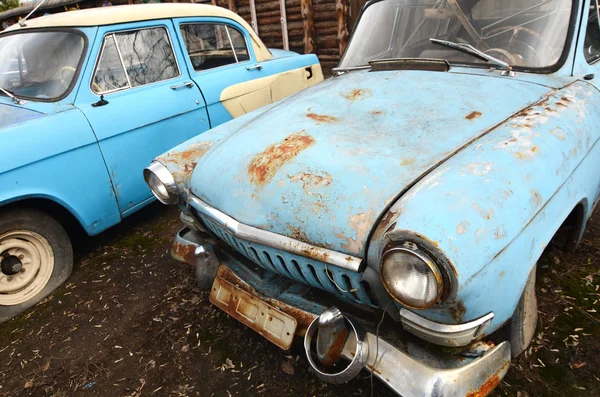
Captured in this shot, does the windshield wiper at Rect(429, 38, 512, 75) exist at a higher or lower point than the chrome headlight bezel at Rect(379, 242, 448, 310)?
higher

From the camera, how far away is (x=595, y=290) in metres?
2.39

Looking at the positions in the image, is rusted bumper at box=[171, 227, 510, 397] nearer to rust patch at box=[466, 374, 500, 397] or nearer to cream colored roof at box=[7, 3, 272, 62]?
rust patch at box=[466, 374, 500, 397]

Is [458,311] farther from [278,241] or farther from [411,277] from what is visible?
[278,241]

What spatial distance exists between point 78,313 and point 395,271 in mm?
2327

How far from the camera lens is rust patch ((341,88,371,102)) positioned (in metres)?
2.29

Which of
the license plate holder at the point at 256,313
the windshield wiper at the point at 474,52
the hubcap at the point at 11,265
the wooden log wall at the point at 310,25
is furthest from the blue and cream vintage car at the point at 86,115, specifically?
the wooden log wall at the point at 310,25

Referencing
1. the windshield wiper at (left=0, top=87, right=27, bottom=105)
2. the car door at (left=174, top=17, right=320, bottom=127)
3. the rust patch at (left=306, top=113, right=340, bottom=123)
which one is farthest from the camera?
the car door at (left=174, top=17, right=320, bottom=127)

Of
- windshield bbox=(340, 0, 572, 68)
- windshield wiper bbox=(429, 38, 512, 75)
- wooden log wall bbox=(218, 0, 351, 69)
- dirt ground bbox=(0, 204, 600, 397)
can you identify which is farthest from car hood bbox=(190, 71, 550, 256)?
wooden log wall bbox=(218, 0, 351, 69)

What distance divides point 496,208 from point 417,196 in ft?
0.86

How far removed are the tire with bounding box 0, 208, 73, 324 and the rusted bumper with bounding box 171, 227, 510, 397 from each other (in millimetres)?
1646

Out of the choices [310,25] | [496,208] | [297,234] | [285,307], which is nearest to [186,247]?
[285,307]

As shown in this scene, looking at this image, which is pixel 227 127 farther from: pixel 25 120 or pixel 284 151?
pixel 25 120

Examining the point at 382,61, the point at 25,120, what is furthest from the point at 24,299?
the point at 382,61

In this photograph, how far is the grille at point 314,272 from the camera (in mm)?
1551
